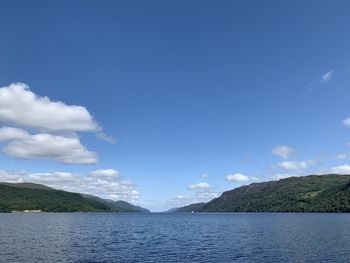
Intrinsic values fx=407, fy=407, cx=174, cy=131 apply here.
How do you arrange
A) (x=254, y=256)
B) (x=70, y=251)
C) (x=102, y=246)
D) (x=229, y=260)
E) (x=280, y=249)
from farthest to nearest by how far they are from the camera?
(x=102, y=246) → (x=280, y=249) → (x=70, y=251) → (x=254, y=256) → (x=229, y=260)

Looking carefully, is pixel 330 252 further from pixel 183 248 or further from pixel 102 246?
pixel 102 246

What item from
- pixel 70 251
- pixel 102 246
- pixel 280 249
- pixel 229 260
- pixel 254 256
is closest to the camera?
pixel 229 260

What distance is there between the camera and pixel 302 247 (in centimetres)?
10050

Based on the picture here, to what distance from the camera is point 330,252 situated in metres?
89.5

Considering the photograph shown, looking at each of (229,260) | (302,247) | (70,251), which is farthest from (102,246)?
(302,247)

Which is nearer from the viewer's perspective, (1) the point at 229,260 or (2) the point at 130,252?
(1) the point at 229,260

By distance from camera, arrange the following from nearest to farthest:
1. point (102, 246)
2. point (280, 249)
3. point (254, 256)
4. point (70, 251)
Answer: point (254, 256) < point (70, 251) < point (280, 249) < point (102, 246)

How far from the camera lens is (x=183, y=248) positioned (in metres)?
101

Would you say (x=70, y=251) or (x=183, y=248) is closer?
(x=70, y=251)

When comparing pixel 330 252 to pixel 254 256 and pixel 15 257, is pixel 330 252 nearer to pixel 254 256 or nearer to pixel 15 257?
pixel 254 256

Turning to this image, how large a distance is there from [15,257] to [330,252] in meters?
66.2

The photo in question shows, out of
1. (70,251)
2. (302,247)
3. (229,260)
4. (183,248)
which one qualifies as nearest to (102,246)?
(70,251)

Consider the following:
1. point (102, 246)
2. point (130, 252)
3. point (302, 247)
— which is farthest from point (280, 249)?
point (102, 246)

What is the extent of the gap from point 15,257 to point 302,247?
6621 centimetres
